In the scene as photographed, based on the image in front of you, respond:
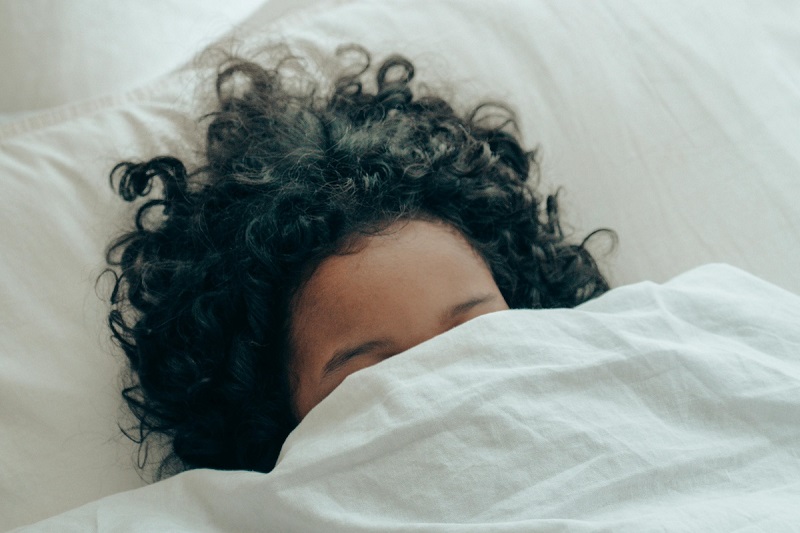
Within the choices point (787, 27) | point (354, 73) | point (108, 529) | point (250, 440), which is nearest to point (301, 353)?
point (250, 440)

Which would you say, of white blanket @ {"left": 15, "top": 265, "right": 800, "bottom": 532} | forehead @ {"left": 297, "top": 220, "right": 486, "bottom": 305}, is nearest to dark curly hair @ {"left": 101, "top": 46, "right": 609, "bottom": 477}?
forehead @ {"left": 297, "top": 220, "right": 486, "bottom": 305}

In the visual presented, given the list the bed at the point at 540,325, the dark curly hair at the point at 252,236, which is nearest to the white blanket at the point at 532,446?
the bed at the point at 540,325

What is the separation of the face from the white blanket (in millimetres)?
44

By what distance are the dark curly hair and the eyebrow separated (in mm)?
74

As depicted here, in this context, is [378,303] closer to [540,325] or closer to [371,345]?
[371,345]

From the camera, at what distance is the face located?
77 cm

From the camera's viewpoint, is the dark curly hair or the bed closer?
the bed

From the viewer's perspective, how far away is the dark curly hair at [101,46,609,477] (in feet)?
2.77

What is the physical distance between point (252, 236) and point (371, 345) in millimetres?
167

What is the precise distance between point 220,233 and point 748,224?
23.8 inches

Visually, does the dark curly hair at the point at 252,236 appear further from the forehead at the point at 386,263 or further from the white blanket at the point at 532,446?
the white blanket at the point at 532,446

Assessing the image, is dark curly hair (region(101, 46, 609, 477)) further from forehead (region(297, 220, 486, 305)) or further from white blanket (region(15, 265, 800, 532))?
white blanket (region(15, 265, 800, 532))

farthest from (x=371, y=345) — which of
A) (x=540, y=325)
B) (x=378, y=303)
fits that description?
(x=540, y=325)

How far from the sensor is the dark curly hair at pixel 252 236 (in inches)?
33.2
